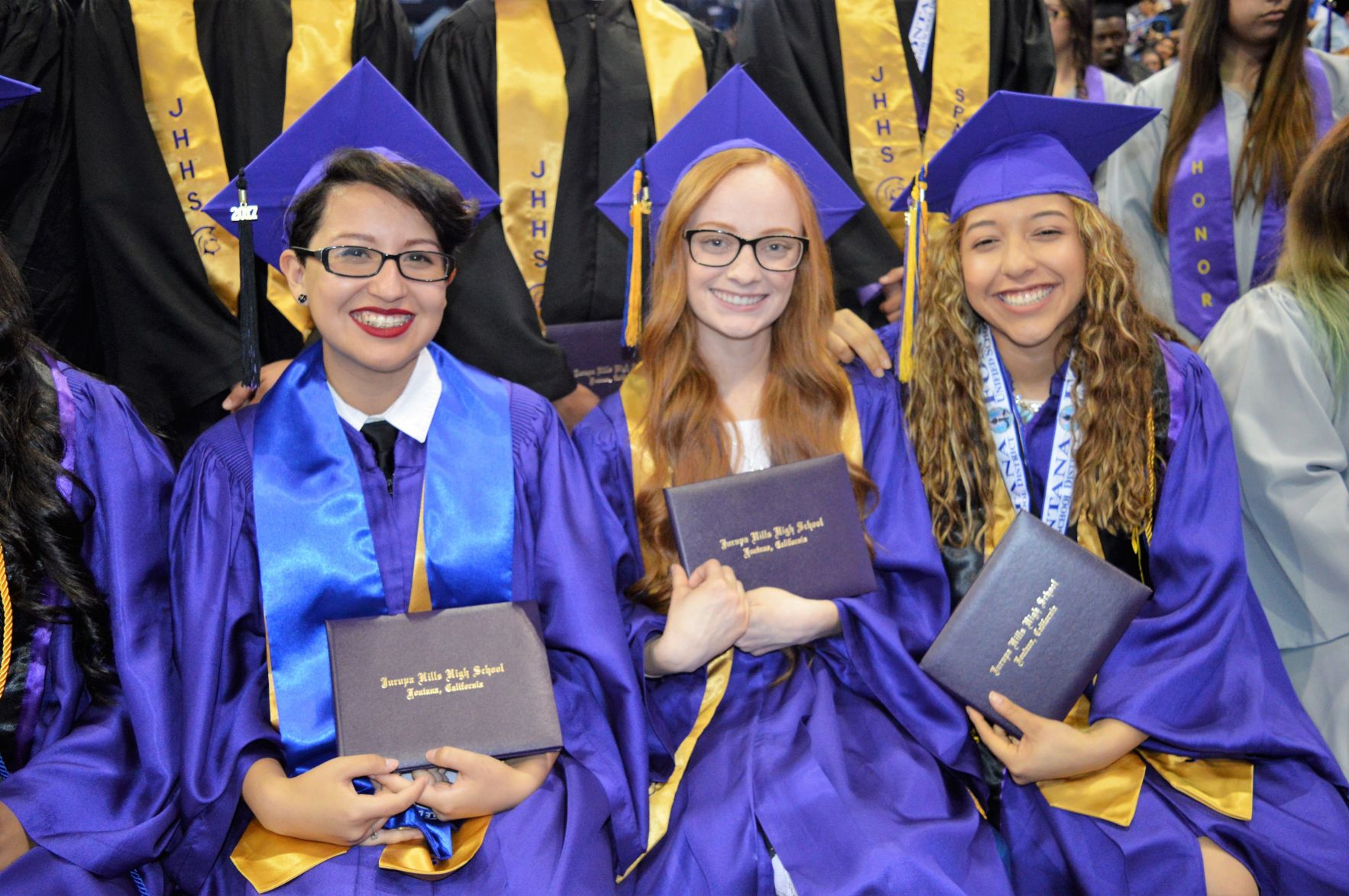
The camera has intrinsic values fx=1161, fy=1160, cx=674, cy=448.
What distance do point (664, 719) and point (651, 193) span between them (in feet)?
4.14

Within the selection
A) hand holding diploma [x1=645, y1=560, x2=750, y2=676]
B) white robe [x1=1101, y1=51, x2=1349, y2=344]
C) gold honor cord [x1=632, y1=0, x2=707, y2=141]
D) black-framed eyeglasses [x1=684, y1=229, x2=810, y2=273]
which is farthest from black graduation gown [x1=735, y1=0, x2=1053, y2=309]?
hand holding diploma [x1=645, y1=560, x2=750, y2=676]

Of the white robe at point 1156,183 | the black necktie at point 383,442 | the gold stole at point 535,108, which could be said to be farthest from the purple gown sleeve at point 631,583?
the white robe at point 1156,183

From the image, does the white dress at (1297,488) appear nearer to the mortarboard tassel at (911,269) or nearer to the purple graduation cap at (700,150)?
the mortarboard tassel at (911,269)

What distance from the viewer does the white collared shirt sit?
247 cm

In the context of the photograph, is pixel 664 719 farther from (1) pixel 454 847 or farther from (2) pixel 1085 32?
(2) pixel 1085 32

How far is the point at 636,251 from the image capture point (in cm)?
276

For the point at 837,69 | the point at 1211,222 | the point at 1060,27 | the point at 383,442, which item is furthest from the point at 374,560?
the point at 1060,27

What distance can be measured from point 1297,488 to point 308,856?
7.82 ft

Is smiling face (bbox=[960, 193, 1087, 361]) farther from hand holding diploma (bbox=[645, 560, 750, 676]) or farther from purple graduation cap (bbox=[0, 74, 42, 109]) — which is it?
purple graduation cap (bbox=[0, 74, 42, 109])

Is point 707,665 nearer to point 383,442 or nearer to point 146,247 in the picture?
point 383,442

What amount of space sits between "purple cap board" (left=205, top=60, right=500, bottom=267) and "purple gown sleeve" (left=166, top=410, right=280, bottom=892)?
465 mm

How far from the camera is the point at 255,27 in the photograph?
344 centimetres

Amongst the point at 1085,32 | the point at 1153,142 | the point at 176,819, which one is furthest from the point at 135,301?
the point at 1085,32

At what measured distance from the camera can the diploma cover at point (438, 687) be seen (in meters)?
2.07
